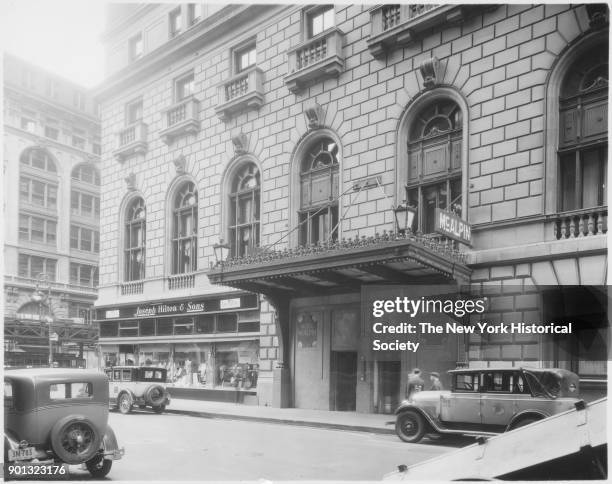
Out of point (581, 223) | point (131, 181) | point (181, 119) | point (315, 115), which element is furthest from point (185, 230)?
point (581, 223)

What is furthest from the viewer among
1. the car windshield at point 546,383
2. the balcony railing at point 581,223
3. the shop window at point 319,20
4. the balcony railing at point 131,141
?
the balcony railing at point 131,141

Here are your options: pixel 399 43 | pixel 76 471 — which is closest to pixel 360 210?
pixel 399 43

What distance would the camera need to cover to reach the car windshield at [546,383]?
10.6 meters

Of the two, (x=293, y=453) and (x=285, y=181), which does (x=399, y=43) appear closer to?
(x=285, y=181)

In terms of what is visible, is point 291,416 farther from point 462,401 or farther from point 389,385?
point 462,401

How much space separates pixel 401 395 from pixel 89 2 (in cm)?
966

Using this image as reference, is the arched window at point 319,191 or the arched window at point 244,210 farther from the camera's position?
the arched window at point 244,210

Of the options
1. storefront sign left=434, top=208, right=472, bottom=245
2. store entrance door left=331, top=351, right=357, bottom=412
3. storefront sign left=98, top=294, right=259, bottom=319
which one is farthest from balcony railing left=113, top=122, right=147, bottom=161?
storefront sign left=434, top=208, right=472, bottom=245

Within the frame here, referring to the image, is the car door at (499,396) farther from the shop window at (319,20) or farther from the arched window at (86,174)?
the arched window at (86,174)

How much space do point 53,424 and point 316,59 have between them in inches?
460

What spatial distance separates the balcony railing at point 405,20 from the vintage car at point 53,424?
10.9m

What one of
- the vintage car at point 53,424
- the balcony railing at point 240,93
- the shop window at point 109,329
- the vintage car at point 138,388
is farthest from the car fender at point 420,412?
the shop window at point 109,329

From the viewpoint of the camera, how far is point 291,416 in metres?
15.9

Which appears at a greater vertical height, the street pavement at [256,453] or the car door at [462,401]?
the car door at [462,401]
